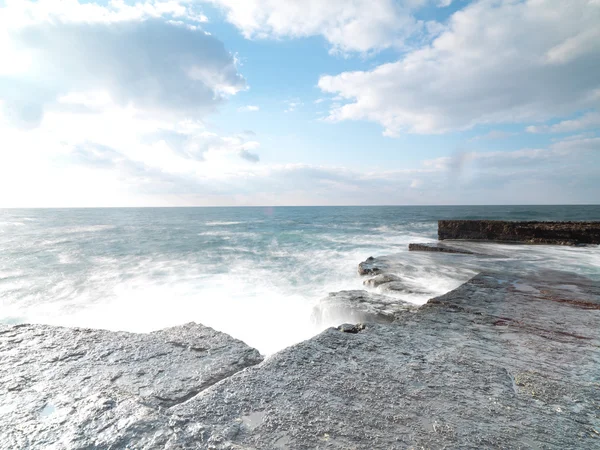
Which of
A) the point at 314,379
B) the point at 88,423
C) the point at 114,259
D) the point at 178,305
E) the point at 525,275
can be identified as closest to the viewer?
the point at 88,423

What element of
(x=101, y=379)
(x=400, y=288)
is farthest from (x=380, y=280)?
(x=101, y=379)

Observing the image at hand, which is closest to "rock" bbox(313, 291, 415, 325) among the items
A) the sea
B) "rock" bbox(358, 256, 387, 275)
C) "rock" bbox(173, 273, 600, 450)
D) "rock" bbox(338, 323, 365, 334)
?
the sea

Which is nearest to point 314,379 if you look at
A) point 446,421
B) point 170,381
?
point 446,421

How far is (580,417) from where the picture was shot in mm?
2125

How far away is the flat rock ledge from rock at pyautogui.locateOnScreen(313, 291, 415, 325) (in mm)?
956

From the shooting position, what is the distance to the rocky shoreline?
1.86 m

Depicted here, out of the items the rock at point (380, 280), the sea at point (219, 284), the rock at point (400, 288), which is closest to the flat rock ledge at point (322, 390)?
the sea at point (219, 284)

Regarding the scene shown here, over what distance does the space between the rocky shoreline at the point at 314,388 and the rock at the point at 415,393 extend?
11 mm

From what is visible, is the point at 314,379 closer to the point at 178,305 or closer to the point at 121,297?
the point at 178,305

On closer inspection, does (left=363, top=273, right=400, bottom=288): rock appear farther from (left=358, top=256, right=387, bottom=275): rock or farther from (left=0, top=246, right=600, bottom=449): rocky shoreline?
(left=0, top=246, right=600, bottom=449): rocky shoreline

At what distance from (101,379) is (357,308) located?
11.9 ft

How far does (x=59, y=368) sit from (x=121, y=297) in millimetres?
8055

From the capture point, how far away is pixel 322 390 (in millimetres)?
2318

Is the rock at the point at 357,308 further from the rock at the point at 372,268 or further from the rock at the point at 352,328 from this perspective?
the rock at the point at 372,268
